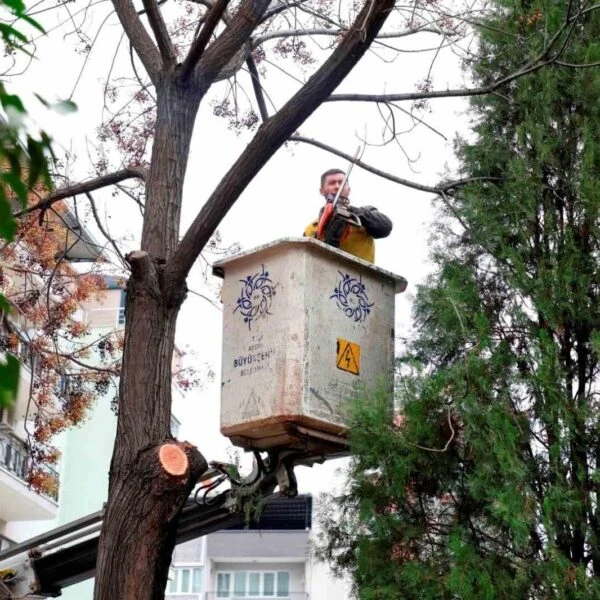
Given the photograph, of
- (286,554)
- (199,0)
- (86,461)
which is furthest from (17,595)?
(286,554)

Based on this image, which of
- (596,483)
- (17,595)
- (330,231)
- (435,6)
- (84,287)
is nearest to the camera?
(596,483)

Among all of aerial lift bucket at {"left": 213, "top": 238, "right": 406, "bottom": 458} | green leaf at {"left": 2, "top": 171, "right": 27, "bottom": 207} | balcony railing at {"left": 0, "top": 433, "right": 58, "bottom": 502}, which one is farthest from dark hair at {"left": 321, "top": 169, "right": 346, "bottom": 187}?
balcony railing at {"left": 0, "top": 433, "right": 58, "bottom": 502}

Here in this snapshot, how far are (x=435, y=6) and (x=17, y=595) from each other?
5.25 m

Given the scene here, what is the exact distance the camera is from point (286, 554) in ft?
101

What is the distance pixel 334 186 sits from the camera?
684 cm

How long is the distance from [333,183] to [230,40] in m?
1.08

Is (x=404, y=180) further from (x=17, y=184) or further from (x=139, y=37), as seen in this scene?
(x=17, y=184)

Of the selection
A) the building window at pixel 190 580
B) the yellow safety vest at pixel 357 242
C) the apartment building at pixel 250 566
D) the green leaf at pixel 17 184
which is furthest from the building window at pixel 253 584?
Result: the green leaf at pixel 17 184

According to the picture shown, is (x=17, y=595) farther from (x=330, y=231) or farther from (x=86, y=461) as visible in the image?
(x=86, y=461)

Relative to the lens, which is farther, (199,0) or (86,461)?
(86,461)

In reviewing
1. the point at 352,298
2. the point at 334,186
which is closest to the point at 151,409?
the point at 352,298

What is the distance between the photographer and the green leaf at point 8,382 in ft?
5.59

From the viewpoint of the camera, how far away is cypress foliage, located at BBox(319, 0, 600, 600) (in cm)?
543

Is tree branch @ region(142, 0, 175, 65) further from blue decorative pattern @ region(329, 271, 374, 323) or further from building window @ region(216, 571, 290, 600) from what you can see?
building window @ region(216, 571, 290, 600)
